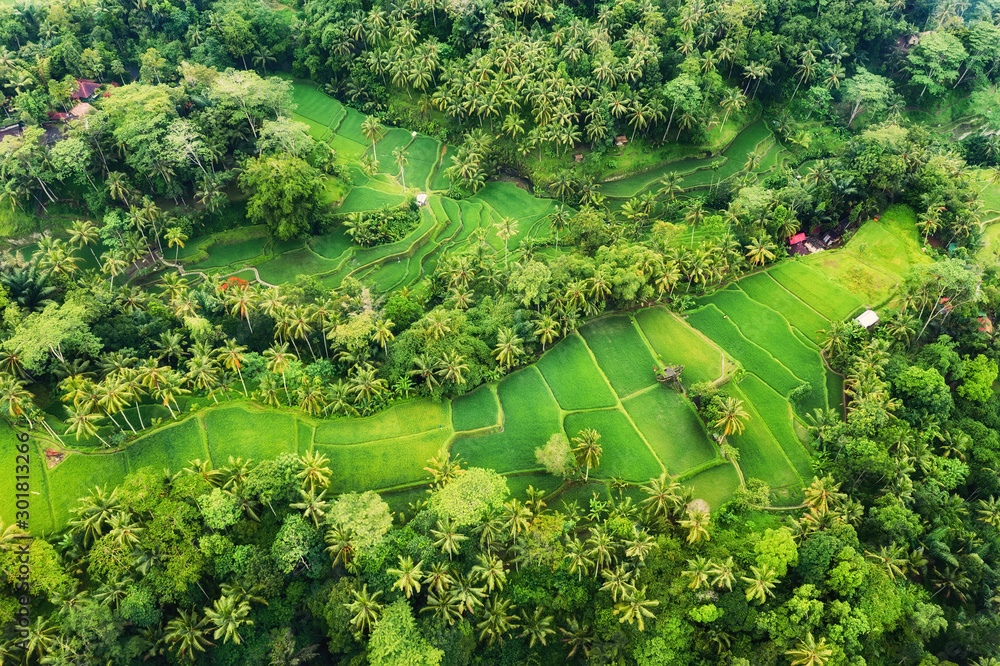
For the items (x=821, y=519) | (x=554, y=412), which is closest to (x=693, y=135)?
(x=554, y=412)

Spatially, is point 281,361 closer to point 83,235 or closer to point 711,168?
point 83,235

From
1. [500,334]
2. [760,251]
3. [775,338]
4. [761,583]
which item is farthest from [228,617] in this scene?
[760,251]

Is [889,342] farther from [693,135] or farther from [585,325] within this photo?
[693,135]

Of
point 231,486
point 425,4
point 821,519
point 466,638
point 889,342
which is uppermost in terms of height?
point 425,4

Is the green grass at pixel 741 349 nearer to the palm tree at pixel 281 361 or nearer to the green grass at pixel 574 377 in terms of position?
the green grass at pixel 574 377

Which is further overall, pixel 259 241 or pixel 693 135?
pixel 693 135

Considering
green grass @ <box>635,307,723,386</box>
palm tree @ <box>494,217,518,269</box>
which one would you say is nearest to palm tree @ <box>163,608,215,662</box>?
palm tree @ <box>494,217,518,269</box>
